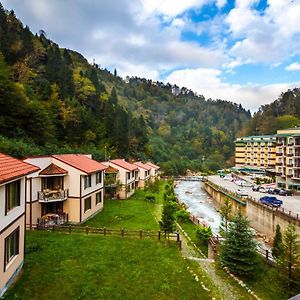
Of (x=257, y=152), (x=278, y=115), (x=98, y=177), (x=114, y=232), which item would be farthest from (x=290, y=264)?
(x=278, y=115)

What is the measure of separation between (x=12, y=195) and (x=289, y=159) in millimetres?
51068

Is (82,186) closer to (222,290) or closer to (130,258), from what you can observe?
(130,258)

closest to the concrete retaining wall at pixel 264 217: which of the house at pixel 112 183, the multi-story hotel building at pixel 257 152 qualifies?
the house at pixel 112 183

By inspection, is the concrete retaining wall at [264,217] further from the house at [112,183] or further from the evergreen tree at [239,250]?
the house at [112,183]

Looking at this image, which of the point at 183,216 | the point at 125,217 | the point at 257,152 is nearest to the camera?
the point at 125,217

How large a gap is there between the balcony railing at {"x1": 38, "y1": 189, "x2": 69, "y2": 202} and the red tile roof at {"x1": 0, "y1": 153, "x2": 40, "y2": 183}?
1057cm

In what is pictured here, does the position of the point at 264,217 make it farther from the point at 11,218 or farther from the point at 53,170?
the point at 11,218

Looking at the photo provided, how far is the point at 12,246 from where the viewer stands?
45.2 ft

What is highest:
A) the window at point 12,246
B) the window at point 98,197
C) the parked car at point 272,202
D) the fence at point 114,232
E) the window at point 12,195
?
the window at point 12,195

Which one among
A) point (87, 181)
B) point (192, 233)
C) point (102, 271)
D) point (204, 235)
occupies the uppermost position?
point (87, 181)

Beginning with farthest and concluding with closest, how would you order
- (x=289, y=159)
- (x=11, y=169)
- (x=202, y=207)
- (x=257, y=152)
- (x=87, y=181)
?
(x=257, y=152) → (x=289, y=159) → (x=202, y=207) → (x=87, y=181) → (x=11, y=169)

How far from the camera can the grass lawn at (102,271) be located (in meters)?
13.5

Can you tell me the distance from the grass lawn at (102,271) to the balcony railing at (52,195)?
14.4 ft

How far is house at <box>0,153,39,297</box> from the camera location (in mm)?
11961
